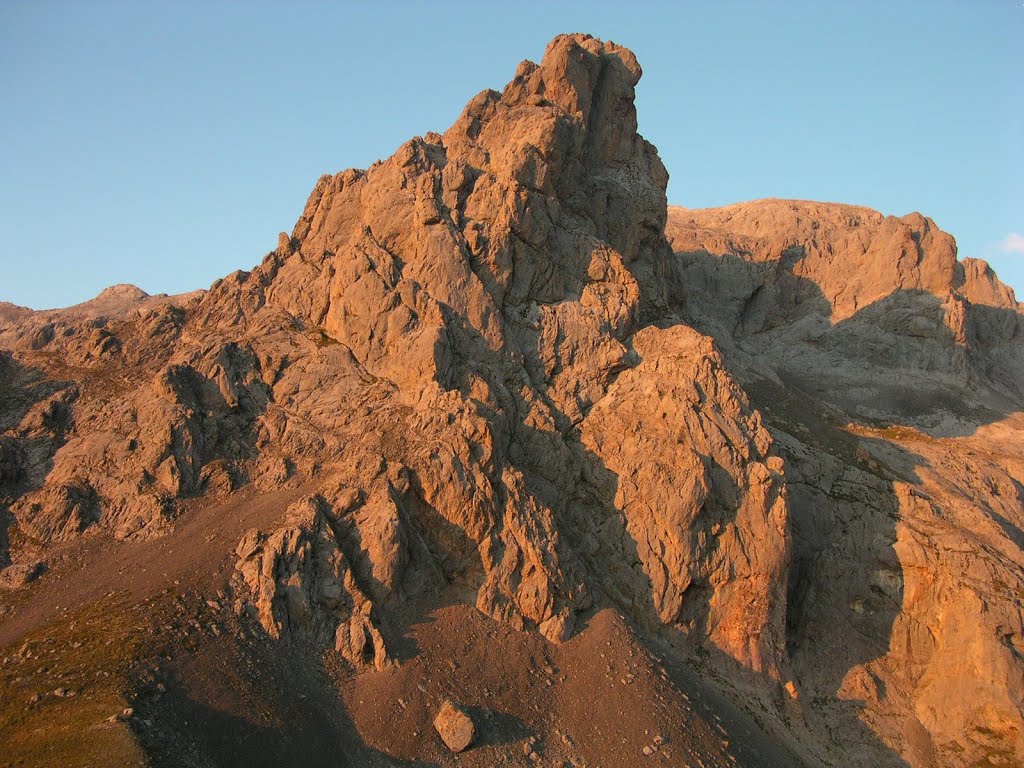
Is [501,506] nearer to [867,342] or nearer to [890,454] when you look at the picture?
[890,454]

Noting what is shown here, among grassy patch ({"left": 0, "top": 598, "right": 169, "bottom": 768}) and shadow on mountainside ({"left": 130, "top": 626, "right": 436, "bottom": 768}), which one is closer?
grassy patch ({"left": 0, "top": 598, "right": 169, "bottom": 768})

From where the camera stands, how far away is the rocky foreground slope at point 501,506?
3444cm

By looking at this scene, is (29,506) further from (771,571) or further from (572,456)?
(771,571)

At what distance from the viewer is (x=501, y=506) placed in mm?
40031

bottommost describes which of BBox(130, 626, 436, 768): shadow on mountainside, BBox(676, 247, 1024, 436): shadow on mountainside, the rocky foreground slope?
BBox(130, 626, 436, 768): shadow on mountainside

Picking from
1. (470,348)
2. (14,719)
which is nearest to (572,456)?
(470,348)

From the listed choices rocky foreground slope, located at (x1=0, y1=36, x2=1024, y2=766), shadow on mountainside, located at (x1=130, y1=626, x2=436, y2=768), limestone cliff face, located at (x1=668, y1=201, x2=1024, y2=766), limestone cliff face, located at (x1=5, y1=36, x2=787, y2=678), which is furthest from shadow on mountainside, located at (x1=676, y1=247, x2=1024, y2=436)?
shadow on mountainside, located at (x1=130, y1=626, x2=436, y2=768)

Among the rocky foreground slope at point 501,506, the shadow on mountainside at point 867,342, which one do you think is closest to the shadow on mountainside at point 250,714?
the rocky foreground slope at point 501,506

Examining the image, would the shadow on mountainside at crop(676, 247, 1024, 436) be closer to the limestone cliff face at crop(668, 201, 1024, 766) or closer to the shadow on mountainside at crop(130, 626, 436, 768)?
the limestone cliff face at crop(668, 201, 1024, 766)

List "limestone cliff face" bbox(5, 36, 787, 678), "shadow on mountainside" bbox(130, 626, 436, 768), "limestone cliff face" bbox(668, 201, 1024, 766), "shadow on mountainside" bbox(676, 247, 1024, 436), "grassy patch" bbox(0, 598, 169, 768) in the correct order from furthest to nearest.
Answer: "shadow on mountainside" bbox(676, 247, 1024, 436)
"limestone cliff face" bbox(668, 201, 1024, 766)
"limestone cliff face" bbox(5, 36, 787, 678)
"shadow on mountainside" bbox(130, 626, 436, 768)
"grassy patch" bbox(0, 598, 169, 768)

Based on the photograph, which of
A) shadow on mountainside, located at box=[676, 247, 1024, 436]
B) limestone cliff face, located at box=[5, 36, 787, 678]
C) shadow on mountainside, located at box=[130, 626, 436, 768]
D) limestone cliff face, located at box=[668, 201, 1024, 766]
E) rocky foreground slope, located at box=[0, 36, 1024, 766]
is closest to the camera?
shadow on mountainside, located at box=[130, 626, 436, 768]

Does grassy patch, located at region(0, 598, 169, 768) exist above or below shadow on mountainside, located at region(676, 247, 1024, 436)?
below

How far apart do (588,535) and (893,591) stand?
18.1 m

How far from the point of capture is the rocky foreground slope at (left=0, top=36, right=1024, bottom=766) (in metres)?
34.4
